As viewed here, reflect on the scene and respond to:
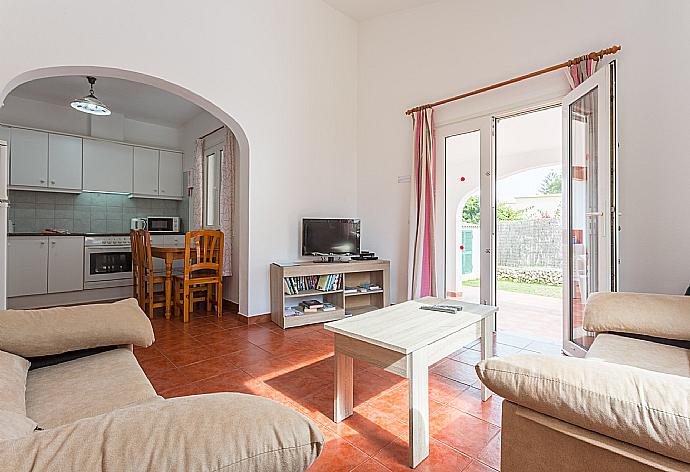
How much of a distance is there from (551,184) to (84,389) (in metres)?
6.55

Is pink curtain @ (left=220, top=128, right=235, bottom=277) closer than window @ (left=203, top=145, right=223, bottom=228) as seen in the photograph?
Yes

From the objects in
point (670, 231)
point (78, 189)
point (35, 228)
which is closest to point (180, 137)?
point (78, 189)

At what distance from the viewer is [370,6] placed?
450 cm

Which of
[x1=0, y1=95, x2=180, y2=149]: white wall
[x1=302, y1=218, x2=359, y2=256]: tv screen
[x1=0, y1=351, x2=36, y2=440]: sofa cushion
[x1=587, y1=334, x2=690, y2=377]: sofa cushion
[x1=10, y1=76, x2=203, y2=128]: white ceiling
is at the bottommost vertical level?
[x1=587, y1=334, x2=690, y2=377]: sofa cushion

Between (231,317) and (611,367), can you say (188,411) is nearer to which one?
(611,367)

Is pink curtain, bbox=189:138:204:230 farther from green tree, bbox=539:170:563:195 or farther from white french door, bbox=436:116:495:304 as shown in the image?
green tree, bbox=539:170:563:195

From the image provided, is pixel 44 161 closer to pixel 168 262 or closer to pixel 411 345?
pixel 168 262

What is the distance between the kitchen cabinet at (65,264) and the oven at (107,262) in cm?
7

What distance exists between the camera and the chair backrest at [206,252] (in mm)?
4113

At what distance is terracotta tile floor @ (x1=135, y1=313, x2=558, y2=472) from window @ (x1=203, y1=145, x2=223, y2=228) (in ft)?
7.23

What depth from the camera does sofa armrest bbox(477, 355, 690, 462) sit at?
762 millimetres

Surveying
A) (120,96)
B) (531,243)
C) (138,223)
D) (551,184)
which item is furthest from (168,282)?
(551,184)

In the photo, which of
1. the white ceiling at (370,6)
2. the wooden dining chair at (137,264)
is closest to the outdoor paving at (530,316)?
the white ceiling at (370,6)

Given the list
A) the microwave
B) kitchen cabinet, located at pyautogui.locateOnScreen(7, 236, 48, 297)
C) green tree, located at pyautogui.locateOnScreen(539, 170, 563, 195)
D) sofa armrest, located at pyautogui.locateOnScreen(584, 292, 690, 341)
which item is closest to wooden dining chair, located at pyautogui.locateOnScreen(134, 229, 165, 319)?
kitchen cabinet, located at pyautogui.locateOnScreen(7, 236, 48, 297)
